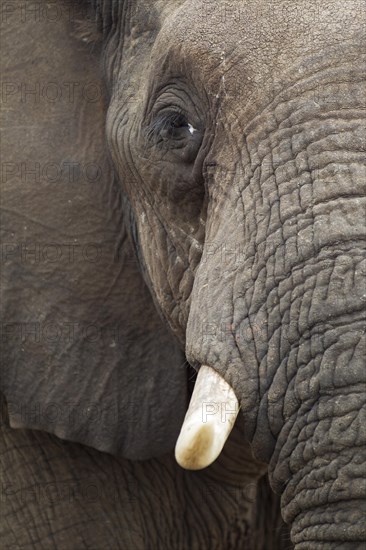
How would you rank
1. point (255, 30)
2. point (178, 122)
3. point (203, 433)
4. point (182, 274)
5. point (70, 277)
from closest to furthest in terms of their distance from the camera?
point (203, 433), point (255, 30), point (178, 122), point (182, 274), point (70, 277)

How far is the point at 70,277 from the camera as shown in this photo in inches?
155

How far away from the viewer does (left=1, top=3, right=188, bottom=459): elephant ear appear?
390cm

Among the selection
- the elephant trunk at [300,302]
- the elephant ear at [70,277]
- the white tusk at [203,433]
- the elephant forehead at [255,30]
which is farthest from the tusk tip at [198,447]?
the elephant ear at [70,277]

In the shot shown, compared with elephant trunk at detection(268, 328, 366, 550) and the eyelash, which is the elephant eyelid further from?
elephant trunk at detection(268, 328, 366, 550)

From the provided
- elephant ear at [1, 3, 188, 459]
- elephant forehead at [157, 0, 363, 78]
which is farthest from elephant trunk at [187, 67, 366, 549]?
elephant ear at [1, 3, 188, 459]

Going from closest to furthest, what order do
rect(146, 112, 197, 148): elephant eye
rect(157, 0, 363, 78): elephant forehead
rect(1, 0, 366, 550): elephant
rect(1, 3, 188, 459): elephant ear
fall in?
rect(1, 0, 366, 550): elephant
rect(157, 0, 363, 78): elephant forehead
rect(146, 112, 197, 148): elephant eye
rect(1, 3, 188, 459): elephant ear

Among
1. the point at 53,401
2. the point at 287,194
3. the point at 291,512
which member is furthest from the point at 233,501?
the point at 287,194

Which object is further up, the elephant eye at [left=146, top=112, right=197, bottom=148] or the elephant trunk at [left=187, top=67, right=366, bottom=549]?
the elephant eye at [left=146, top=112, right=197, bottom=148]

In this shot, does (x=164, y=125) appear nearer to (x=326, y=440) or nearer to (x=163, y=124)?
(x=163, y=124)

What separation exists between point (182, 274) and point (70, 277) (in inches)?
19.6

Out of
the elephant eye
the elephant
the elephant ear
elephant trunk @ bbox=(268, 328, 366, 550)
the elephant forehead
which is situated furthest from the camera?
the elephant ear

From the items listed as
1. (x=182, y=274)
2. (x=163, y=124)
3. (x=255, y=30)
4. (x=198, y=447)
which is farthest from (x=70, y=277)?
(x=198, y=447)

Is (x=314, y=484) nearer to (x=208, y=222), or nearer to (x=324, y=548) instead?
(x=324, y=548)

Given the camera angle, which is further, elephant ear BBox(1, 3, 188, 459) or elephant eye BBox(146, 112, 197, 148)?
elephant ear BBox(1, 3, 188, 459)
